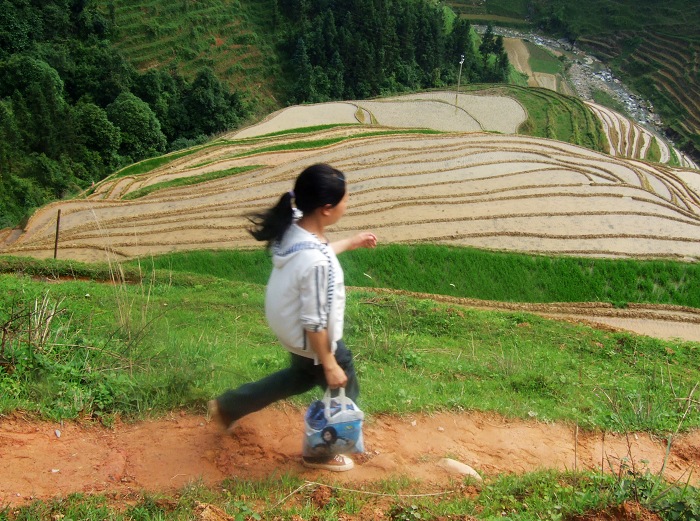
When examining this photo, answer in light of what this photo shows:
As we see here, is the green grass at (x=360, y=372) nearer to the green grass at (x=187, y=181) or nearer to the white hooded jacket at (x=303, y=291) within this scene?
the white hooded jacket at (x=303, y=291)

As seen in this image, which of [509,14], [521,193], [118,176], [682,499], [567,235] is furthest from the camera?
[509,14]

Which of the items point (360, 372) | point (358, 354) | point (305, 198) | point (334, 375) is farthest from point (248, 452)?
point (358, 354)

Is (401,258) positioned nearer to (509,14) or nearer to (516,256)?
(516,256)

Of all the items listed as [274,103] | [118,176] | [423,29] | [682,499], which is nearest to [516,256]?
[682,499]

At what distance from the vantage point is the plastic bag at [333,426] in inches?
146

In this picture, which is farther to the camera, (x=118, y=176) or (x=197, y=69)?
(x=197, y=69)

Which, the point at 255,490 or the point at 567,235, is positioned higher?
the point at 255,490

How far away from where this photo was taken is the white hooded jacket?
3.34 metres

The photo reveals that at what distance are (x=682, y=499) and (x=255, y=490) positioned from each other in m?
2.33

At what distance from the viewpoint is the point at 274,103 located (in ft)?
128

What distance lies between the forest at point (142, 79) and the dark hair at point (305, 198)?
16342mm

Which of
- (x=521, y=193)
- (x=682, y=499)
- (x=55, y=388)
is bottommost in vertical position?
(x=521, y=193)

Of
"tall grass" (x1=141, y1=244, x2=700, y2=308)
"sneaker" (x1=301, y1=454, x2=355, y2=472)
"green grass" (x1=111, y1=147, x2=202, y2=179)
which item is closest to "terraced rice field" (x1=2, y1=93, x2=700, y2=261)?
"tall grass" (x1=141, y1=244, x2=700, y2=308)

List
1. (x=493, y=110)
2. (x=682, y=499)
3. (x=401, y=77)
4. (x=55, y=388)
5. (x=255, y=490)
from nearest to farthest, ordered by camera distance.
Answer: (x=682, y=499) < (x=255, y=490) < (x=55, y=388) < (x=493, y=110) < (x=401, y=77)
